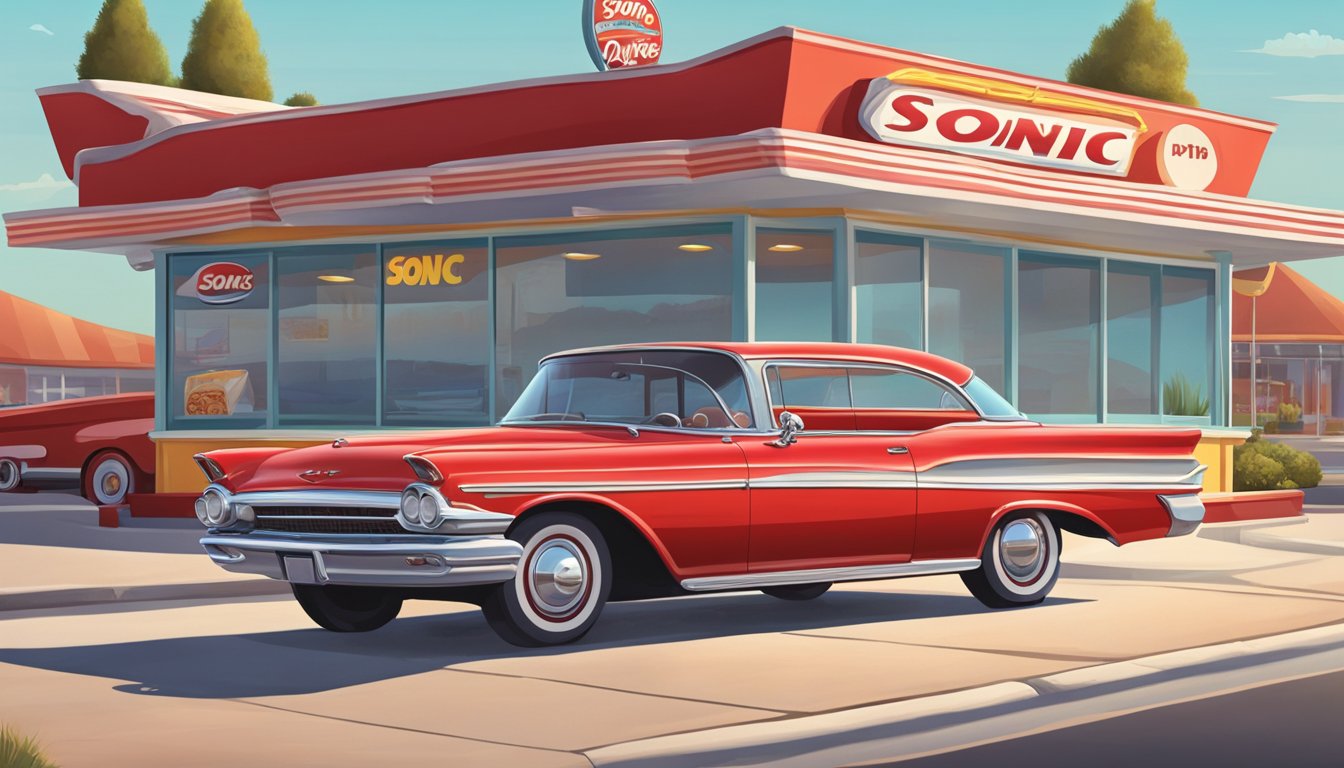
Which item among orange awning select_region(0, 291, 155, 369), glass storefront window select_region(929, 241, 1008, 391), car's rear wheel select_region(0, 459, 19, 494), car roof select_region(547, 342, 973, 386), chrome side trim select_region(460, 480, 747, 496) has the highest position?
orange awning select_region(0, 291, 155, 369)

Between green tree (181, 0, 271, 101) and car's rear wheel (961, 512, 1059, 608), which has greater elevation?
green tree (181, 0, 271, 101)

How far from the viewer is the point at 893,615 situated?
11.3 m

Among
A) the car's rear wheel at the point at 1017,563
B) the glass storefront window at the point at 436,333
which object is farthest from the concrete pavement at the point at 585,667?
the glass storefront window at the point at 436,333

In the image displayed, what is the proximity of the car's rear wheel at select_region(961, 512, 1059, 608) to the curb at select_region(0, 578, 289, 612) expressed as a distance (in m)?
5.22

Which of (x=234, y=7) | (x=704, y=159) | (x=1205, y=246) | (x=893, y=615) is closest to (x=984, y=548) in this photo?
(x=893, y=615)

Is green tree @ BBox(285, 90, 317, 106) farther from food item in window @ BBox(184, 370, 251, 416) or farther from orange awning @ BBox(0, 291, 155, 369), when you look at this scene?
orange awning @ BBox(0, 291, 155, 369)

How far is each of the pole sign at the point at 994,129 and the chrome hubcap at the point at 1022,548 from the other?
6.60 meters

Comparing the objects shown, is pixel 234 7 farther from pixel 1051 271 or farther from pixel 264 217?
pixel 1051 271

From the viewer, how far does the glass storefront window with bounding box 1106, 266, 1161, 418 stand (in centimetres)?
2127

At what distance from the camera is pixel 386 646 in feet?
32.6

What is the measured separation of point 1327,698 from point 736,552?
10.6 ft

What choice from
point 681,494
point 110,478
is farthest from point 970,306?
point 110,478

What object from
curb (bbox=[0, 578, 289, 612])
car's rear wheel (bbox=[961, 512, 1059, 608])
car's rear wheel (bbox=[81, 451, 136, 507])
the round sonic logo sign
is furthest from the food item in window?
car's rear wheel (bbox=[961, 512, 1059, 608])

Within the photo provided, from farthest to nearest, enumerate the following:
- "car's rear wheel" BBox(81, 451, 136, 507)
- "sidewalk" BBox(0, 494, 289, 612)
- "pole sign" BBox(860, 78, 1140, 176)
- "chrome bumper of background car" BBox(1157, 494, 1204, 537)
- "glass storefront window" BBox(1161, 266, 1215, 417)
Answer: "car's rear wheel" BBox(81, 451, 136, 507) < "glass storefront window" BBox(1161, 266, 1215, 417) < "pole sign" BBox(860, 78, 1140, 176) < "sidewalk" BBox(0, 494, 289, 612) < "chrome bumper of background car" BBox(1157, 494, 1204, 537)
